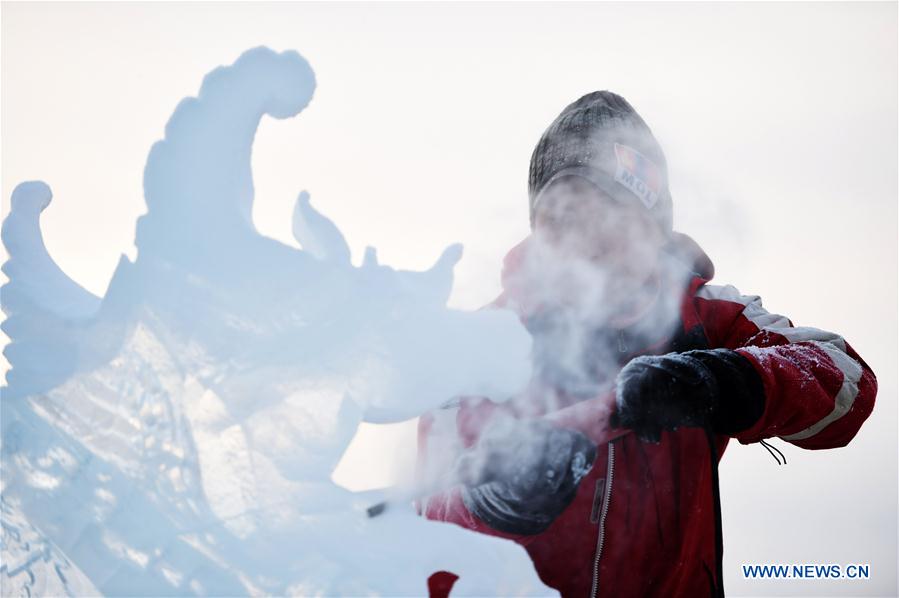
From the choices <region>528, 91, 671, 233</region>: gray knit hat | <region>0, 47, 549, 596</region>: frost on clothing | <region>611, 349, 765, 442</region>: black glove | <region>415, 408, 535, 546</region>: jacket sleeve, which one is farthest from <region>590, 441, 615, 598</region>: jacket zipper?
<region>0, 47, 549, 596</region>: frost on clothing

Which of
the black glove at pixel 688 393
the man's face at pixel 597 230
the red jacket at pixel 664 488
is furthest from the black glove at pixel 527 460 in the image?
the man's face at pixel 597 230

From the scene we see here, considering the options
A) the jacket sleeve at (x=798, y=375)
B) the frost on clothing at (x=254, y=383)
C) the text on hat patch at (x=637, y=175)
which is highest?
the text on hat patch at (x=637, y=175)

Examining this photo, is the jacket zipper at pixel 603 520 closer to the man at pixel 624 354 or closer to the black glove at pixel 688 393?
the man at pixel 624 354

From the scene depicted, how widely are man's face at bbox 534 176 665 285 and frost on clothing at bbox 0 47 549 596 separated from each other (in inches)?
21.2

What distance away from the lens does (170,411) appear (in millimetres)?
875

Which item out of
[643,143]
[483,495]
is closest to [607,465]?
[483,495]

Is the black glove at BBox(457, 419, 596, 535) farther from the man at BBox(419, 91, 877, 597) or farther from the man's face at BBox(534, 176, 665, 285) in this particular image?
the man's face at BBox(534, 176, 665, 285)

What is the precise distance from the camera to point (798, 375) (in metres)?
1.21

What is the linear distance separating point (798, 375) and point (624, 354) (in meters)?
0.32

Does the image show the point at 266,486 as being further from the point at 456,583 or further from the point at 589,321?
the point at 589,321

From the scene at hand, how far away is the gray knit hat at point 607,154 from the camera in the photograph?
55.9 inches

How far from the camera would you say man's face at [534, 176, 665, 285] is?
1401mm

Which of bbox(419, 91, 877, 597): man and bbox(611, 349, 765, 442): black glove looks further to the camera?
bbox(419, 91, 877, 597): man

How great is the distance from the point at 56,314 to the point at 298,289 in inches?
13.3
